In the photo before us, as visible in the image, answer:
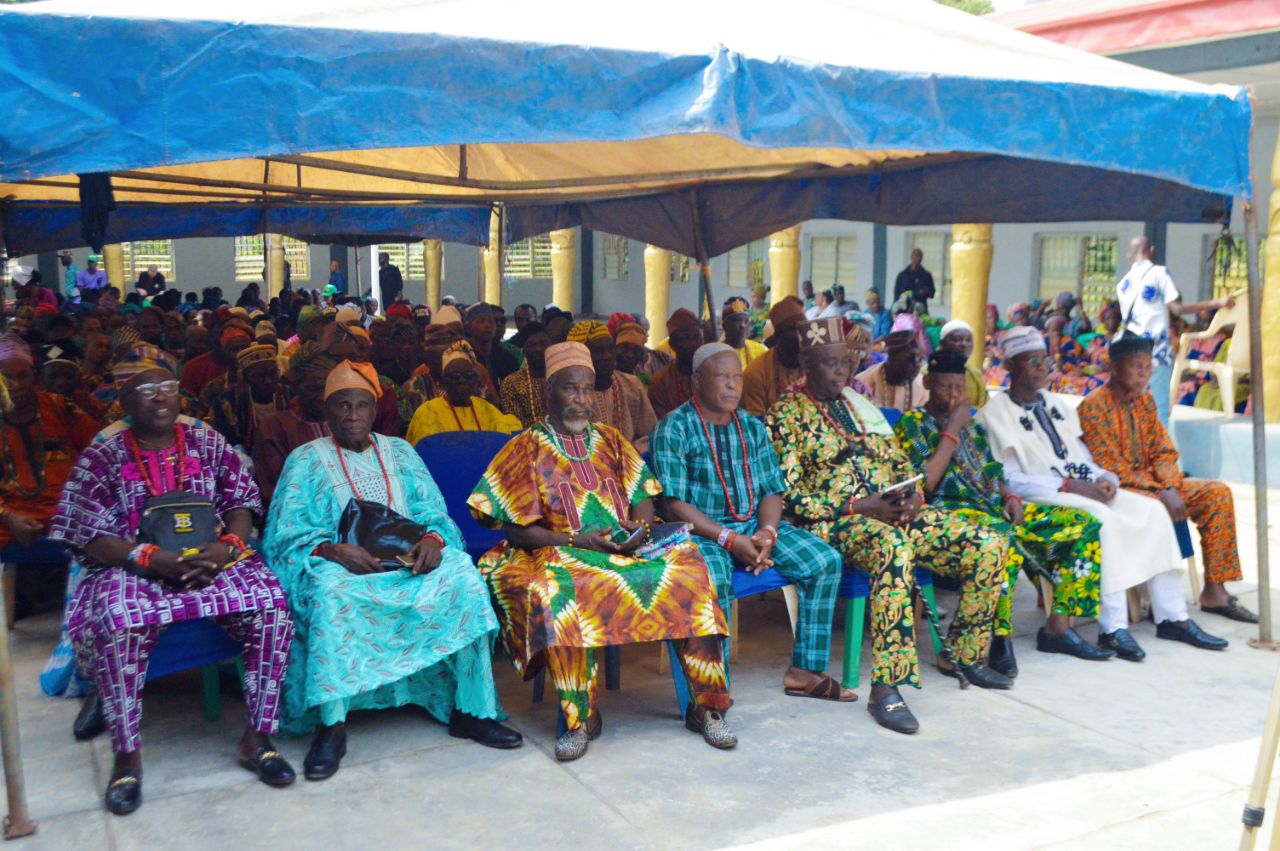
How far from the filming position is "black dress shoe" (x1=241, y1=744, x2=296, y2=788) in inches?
153

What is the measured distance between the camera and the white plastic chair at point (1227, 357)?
1012 centimetres

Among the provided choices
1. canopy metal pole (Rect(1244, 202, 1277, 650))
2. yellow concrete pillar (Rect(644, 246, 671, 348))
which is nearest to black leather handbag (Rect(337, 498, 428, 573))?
canopy metal pole (Rect(1244, 202, 1277, 650))

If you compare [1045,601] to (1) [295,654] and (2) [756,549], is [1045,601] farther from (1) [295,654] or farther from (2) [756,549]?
(1) [295,654]

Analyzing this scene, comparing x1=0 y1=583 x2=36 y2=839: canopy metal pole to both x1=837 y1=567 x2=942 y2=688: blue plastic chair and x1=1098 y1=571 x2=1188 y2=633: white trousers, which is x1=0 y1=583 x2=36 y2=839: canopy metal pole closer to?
x1=837 y1=567 x2=942 y2=688: blue plastic chair

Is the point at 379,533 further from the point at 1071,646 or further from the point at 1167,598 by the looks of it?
the point at 1167,598

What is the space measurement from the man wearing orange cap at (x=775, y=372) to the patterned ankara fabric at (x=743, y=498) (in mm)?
1730

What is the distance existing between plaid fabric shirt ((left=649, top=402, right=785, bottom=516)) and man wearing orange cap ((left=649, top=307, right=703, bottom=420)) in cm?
207

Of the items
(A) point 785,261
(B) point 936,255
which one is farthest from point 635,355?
(B) point 936,255

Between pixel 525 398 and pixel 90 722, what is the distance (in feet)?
10.1

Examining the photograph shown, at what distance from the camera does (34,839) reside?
3.51 m

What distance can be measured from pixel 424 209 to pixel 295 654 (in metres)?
6.84

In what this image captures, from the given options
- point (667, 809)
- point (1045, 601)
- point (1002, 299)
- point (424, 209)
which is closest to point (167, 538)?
point (667, 809)

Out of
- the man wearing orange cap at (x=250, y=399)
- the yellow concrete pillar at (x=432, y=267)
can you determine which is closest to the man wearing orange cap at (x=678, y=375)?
the man wearing orange cap at (x=250, y=399)

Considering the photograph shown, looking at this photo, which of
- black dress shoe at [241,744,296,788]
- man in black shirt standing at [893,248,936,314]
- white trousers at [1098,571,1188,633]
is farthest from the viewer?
man in black shirt standing at [893,248,936,314]
